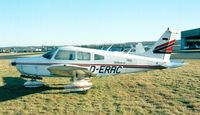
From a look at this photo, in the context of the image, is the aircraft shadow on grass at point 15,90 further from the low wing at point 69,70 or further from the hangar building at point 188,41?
the hangar building at point 188,41

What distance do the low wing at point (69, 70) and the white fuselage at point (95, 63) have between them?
45cm

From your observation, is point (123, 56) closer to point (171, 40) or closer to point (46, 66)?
point (171, 40)

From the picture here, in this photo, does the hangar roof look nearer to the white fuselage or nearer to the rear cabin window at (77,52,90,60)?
the white fuselage

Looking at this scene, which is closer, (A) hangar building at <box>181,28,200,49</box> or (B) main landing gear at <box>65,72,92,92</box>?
(B) main landing gear at <box>65,72,92,92</box>

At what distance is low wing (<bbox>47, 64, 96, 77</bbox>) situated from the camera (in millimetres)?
10094

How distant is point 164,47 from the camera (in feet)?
41.7

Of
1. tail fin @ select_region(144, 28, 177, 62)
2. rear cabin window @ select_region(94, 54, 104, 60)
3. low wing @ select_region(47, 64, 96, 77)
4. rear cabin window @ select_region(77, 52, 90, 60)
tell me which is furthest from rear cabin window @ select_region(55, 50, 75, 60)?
tail fin @ select_region(144, 28, 177, 62)

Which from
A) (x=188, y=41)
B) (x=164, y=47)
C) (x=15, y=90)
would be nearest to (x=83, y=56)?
(x=15, y=90)

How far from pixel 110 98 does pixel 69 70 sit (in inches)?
82.7

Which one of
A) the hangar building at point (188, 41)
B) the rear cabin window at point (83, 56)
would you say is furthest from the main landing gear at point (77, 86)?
the hangar building at point (188, 41)

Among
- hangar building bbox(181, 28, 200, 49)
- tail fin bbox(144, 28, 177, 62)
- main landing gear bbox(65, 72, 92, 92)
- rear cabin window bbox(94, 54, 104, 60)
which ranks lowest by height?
main landing gear bbox(65, 72, 92, 92)

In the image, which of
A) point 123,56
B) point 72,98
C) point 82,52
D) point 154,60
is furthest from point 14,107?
point 154,60

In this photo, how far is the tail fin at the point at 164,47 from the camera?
12562 millimetres

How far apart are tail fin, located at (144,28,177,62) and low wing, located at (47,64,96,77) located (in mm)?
3635
